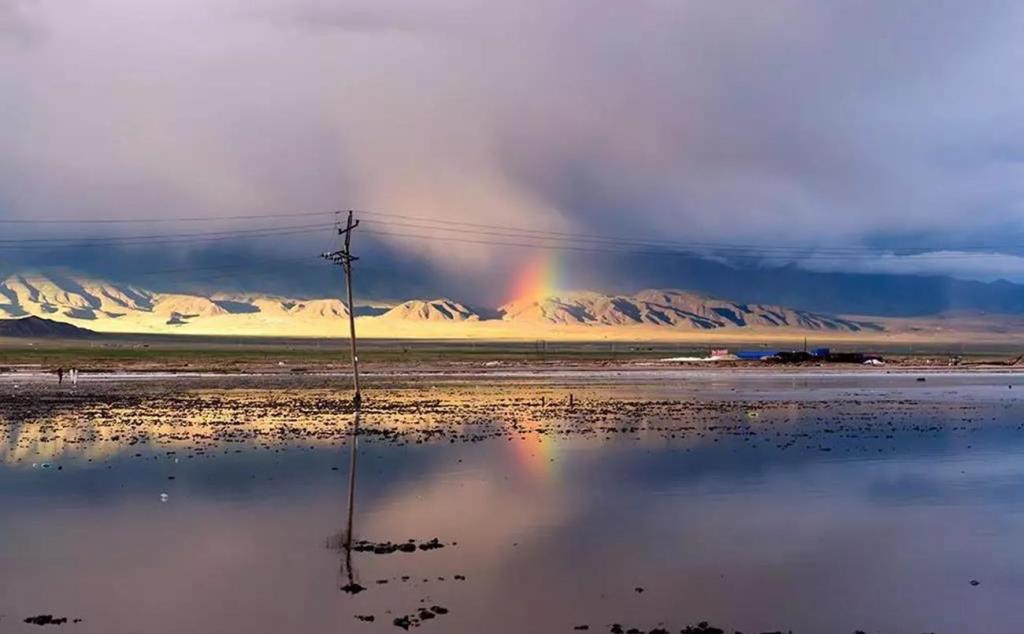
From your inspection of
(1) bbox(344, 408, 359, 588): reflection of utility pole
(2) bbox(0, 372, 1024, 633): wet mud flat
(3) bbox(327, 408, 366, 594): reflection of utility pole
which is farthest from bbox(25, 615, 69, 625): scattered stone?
(1) bbox(344, 408, 359, 588): reflection of utility pole

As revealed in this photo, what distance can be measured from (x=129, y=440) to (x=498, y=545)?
71.6 ft

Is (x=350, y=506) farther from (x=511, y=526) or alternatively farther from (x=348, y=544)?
(x=511, y=526)

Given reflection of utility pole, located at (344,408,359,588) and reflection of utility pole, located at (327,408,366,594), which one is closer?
reflection of utility pole, located at (327,408,366,594)

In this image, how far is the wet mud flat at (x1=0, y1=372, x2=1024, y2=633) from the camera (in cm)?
1434

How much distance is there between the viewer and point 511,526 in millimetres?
20062

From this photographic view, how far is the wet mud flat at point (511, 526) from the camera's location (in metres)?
14.3

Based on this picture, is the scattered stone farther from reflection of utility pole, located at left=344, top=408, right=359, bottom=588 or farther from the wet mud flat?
reflection of utility pole, located at left=344, top=408, right=359, bottom=588

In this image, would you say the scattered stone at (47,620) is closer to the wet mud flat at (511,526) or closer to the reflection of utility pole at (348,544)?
the wet mud flat at (511,526)

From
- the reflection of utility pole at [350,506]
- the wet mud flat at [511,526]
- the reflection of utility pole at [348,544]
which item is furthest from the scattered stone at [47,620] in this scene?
the reflection of utility pole at [350,506]

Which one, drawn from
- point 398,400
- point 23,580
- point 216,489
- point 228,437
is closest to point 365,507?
point 216,489

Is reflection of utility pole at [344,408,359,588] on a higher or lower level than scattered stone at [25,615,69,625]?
higher

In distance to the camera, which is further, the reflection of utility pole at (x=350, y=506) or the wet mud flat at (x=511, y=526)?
the reflection of utility pole at (x=350, y=506)

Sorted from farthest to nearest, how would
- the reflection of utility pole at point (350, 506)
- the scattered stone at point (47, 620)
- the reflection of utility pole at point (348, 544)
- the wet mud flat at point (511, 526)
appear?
the reflection of utility pole at point (350, 506)
the reflection of utility pole at point (348, 544)
the wet mud flat at point (511, 526)
the scattered stone at point (47, 620)

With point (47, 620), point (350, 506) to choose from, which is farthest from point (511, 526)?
point (47, 620)
